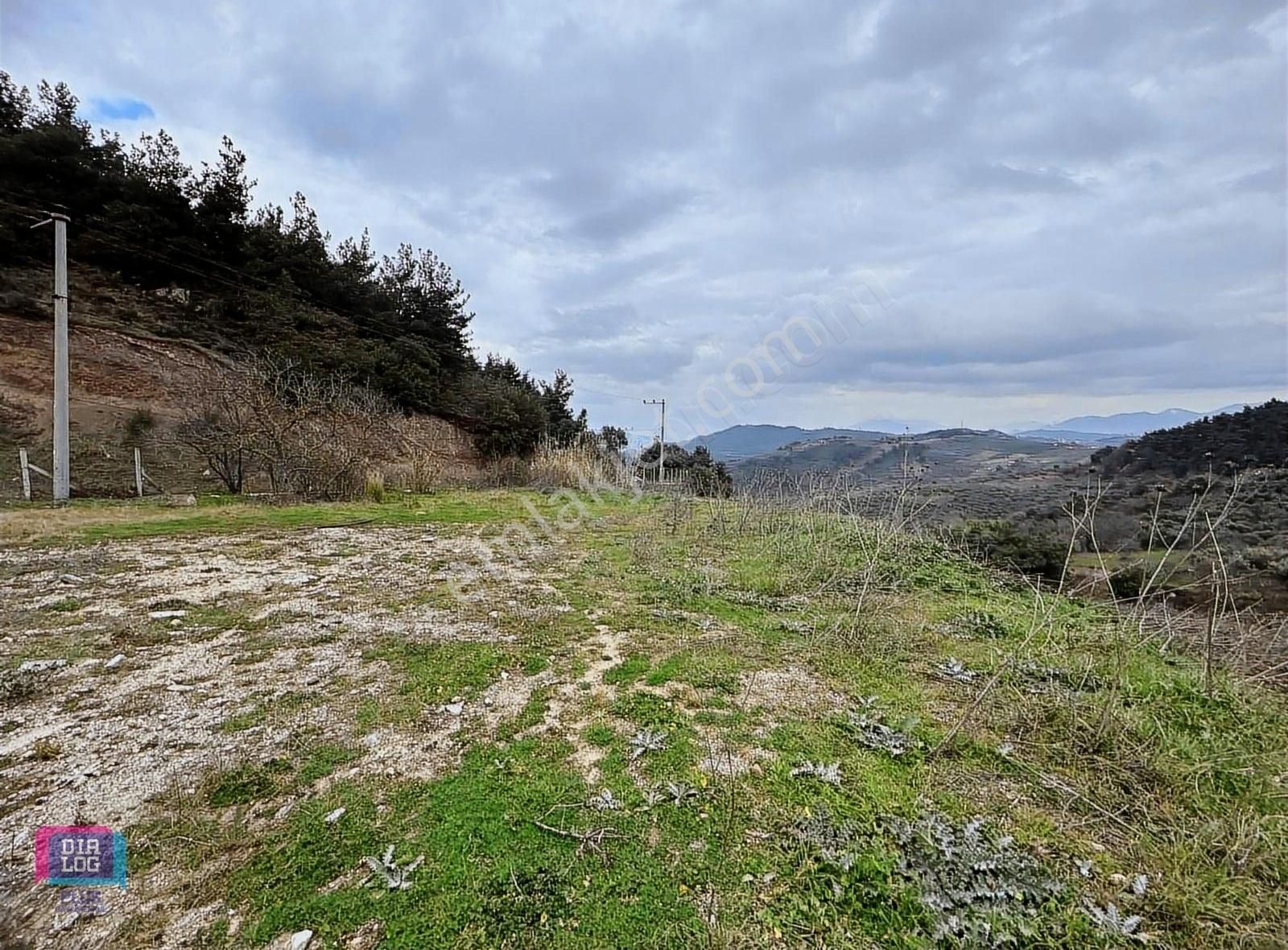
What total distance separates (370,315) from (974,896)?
63.6 feet

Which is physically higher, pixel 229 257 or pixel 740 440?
pixel 229 257

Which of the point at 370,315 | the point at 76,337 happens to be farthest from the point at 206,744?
the point at 370,315

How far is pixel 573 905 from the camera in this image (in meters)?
1.28

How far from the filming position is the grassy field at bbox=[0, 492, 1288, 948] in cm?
125

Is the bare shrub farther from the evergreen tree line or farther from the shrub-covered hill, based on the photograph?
the shrub-covered hill

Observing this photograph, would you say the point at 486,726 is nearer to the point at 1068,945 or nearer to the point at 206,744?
the point at 206,744

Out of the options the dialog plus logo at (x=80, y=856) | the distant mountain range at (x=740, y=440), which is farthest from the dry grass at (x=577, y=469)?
the dialog plus logo at (x=80, y=856)

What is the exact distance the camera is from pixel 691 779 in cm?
178

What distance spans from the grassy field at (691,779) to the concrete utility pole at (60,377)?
5847 millimetres

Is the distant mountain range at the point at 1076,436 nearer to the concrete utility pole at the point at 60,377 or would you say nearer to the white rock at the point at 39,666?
the white rock at the point at 39,666

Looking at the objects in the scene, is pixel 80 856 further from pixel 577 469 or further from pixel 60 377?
pixel 577 469

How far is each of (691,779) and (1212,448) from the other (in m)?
7.12

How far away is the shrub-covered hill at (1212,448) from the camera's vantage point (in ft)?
16.1

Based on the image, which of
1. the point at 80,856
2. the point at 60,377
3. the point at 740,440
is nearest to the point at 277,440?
the point at 60,377
